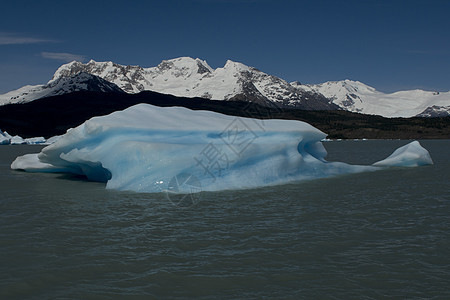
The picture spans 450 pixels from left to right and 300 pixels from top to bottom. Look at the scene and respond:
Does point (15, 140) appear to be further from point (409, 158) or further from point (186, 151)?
point (186, 151)

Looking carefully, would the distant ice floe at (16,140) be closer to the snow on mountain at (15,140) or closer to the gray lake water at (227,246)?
the snow on mountain at (15,140)

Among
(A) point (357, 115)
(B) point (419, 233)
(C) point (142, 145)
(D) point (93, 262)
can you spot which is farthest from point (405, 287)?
(A) point (357, 115)

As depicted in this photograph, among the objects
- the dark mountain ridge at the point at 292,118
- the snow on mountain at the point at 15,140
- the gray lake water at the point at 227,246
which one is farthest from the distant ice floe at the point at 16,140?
the gray lake water at the point at 227,246

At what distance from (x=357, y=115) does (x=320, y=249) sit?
185403 millimetres

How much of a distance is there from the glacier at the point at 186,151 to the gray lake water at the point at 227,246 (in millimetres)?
1113

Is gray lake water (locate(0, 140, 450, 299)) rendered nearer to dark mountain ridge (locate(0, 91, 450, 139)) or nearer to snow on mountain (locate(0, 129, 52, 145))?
snow on mountain (locate(0, 129, 52, 145))

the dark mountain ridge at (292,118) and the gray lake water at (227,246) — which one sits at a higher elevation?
the dark mountain ridge at (292,118)

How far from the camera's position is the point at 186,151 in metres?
16.1

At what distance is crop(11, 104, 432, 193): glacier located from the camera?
1583 cm

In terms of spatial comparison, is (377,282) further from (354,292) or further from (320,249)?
(320,249)

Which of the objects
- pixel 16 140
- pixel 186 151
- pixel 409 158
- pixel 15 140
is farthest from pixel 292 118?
pixel 186 151

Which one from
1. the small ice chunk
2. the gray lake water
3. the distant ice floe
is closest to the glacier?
the gray lake water

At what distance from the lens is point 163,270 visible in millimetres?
7500

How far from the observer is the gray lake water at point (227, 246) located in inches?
266
